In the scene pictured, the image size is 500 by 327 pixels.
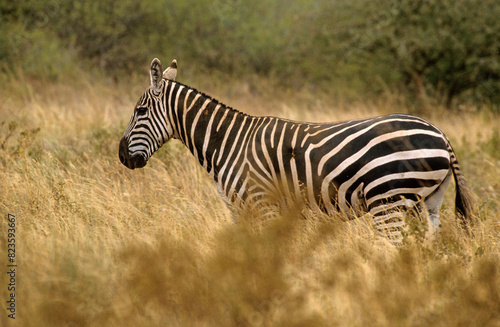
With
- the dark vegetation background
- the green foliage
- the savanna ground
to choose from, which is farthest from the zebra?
the green foliage

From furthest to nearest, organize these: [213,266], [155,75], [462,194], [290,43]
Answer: [290,43] < [155,75] < [462,194] < [213,266]

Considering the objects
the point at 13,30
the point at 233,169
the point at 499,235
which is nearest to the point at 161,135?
the point at 233,169

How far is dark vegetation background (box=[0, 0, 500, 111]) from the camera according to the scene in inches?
542

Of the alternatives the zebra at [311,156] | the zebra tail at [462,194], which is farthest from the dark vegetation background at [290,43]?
the zebra at [311,156]

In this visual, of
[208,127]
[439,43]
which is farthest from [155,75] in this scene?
[439,43]

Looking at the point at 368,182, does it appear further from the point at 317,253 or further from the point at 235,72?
the point at 235,72

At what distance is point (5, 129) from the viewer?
801cm

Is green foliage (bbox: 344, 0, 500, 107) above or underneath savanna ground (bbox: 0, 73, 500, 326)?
above

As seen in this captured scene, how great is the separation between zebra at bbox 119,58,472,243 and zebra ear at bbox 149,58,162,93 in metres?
0.02

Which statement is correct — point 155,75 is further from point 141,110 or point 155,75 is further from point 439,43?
point 439,43

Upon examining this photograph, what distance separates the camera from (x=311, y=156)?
4.57 metres

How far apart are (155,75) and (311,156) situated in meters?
1.79

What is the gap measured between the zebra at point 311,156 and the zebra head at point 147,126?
1 cm

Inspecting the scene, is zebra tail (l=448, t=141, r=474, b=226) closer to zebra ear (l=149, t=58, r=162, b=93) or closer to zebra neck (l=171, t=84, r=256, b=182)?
zebra neck (l=171, t=84, r=256, b=182)
